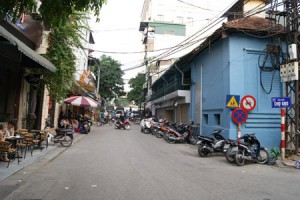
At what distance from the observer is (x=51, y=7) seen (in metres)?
3.92

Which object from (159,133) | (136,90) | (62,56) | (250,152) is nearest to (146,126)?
(159,133)

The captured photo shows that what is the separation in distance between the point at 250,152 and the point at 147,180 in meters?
4.78

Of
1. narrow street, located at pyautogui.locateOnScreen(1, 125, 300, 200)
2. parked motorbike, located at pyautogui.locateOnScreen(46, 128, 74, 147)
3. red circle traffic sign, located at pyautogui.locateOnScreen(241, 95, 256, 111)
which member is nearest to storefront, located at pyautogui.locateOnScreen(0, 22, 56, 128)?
parked motorbike, located at pyautogui.locateOnScreen(46, 128, 74, 147)

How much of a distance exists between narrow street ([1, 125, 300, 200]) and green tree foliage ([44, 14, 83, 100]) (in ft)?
15.3

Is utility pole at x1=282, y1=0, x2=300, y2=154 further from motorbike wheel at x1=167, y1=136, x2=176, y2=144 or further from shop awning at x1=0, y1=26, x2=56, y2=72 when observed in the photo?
shop awning at x1=0, y1=26, x2=56, y2=72

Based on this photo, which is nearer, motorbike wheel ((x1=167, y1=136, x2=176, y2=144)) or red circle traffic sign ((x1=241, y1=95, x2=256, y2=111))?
red circle traffic sign ((x1=241, y1=95, x2=256, y2=111))

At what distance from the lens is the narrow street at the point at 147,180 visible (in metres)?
5.66

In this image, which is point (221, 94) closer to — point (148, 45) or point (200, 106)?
point (200, 106)

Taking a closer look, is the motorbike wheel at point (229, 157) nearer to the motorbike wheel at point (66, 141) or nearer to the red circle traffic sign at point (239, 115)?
the red circle traffic sign at point (239, 115)

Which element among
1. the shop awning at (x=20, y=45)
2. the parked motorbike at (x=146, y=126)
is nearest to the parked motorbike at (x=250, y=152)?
the shop awning at (x=20, y=45)

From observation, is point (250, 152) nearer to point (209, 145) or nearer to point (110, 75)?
point (209, 145)

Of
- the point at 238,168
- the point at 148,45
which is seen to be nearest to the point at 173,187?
the point at 238,168

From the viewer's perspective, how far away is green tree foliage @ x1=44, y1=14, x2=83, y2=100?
13.2 meters

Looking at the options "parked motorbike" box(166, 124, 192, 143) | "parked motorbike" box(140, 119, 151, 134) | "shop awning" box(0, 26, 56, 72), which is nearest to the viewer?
"shop awning" box(0, 26, 56, 72)
